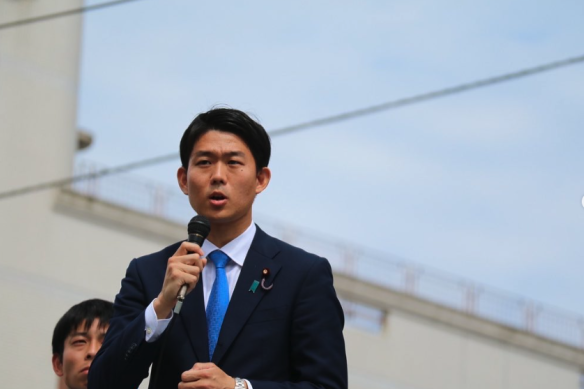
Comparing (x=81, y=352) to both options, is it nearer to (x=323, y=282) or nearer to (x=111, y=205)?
(x=323, y=282)

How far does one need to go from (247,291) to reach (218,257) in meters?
0.18

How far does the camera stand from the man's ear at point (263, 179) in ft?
16.0

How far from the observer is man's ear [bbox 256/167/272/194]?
487 cm

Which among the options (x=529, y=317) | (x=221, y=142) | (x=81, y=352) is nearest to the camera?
(x=221, y=142)

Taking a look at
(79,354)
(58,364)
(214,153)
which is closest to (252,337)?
(214,153)

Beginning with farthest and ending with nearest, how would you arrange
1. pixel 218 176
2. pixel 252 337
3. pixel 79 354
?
pixel 79 354, pixel 218 176, pixel 252 337

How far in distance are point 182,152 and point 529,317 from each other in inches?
664

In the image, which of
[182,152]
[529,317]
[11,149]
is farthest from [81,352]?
[529,317]

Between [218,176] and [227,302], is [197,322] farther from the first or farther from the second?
[218,176]

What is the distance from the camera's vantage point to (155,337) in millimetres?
4469

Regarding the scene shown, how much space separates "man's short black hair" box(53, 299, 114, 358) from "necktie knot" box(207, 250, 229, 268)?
1534 millimetres

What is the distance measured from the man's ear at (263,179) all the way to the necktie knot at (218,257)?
0.82 ft

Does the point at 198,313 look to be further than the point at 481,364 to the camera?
No

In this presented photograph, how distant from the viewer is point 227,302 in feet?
15.3
